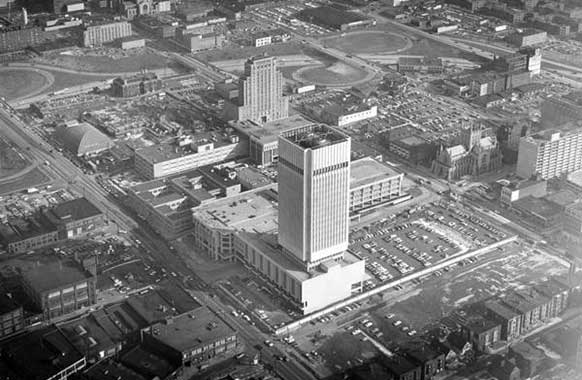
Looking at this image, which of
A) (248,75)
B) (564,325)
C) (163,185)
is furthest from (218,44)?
(564,325)

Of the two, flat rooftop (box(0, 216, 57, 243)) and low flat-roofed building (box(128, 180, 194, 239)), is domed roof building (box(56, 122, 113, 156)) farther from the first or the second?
flat rooftop (box(0, 216, 57, 243))

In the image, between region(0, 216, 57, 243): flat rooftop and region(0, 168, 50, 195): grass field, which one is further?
region(0, 168, 50, 195): grass field

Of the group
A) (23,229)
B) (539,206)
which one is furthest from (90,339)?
(539,206)

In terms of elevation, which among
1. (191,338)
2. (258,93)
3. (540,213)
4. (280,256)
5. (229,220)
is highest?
(258,93)

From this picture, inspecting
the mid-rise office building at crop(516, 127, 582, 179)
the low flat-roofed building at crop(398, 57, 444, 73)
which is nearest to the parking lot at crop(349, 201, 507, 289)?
the mid-rise office building at crop(516, 127, 582, 179)

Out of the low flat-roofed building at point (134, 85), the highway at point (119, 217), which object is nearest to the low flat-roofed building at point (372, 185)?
the highway at point (119, 217)

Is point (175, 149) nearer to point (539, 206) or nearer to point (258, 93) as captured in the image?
point (258, 93)
